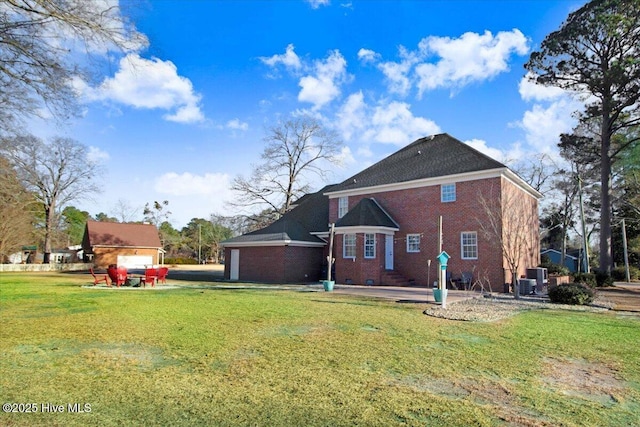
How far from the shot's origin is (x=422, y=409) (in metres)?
4.45

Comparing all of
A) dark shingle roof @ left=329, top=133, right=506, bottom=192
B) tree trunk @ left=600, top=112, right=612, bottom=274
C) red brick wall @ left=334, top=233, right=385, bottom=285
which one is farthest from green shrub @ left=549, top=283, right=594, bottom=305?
tree trunk @ left=600, top=112, right=612, bottom=274

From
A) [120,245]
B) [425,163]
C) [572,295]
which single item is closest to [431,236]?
[425,163]

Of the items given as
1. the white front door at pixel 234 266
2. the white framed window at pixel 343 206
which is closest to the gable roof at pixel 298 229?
the white front door at pixel 234 266

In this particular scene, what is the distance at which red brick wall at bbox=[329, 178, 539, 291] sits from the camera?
20.9 m

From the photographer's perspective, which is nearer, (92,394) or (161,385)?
(92,394)

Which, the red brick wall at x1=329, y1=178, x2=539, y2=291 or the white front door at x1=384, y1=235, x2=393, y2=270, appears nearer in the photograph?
the red brick wall at x1=329, y1=178, x2=539, y2=291

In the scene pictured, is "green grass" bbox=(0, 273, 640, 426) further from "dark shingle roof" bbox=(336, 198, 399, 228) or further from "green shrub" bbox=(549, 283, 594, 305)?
"dark shingle roof" bbox=(336, 198, 399, 228)

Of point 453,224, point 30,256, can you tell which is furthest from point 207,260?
point 453,224

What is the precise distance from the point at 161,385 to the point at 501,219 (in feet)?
60.9

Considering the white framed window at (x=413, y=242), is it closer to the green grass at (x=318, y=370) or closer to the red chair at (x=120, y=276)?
the green grass at (x=318, y=370)

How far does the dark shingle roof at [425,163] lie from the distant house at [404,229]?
0.24 feet

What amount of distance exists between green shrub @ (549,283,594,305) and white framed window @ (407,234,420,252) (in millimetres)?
9116

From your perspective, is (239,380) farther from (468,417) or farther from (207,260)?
(207,260)

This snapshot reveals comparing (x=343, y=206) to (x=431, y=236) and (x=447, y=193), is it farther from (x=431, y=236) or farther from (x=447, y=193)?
(x=447, y=193)
